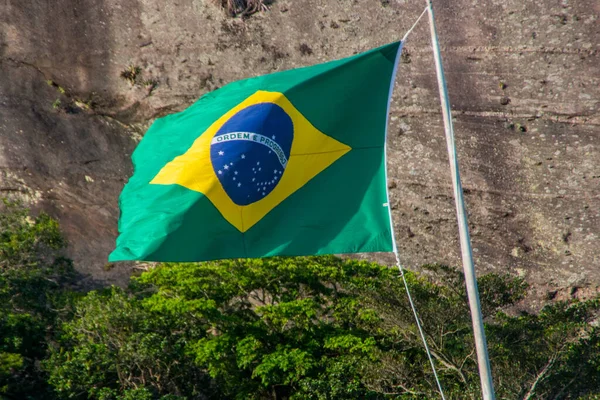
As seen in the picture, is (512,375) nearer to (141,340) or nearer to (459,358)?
(459,358)

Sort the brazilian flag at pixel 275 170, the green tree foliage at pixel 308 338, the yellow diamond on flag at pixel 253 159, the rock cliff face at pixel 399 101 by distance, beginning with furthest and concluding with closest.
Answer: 1. the rock cliff face at pixel 399 101
2. the green tree foliage at pixel 308 338
3. the yellow diamond on flag at pixel 253 159
4. the brazilian flag at pixel 275 170

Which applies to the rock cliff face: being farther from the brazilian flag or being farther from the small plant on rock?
the brazilian flag

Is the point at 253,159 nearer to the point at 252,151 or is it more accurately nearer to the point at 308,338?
the point at 252,151

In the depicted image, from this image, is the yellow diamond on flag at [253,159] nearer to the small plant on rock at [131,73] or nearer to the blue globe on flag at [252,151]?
the blue globe on flag at [252,151]

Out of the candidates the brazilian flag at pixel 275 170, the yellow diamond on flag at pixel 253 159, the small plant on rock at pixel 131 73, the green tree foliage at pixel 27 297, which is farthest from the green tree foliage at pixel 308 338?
the small plant on rock at pixel 131 73

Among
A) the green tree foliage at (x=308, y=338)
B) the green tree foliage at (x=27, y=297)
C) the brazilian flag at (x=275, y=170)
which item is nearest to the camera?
the brazilian flag at (x=275, y=170)

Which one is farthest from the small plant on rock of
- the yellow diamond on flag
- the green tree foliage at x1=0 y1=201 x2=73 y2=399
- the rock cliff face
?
the yellow diamond on flag

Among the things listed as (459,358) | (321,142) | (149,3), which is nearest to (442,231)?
(459,358)
